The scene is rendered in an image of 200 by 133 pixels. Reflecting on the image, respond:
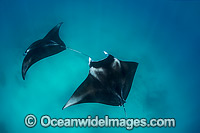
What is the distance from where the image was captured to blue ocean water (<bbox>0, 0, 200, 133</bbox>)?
324 inches

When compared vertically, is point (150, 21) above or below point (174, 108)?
above

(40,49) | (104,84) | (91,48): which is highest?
(91,48)

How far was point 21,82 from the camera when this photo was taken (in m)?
8.79

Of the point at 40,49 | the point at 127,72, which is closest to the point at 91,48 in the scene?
the point at 40,49

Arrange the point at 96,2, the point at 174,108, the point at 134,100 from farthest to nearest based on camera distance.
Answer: the point at 174,108 → the point at 134,100 → the point at 96,2

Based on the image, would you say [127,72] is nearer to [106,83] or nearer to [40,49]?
[106,83]

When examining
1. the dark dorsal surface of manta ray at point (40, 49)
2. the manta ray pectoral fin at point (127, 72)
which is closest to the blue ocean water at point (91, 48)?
the dark dorsal surface of manta ray at point (40, 49)

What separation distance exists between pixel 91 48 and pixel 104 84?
4.22 m

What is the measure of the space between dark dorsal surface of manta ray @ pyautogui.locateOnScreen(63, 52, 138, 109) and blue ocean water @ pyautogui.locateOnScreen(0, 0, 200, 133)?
3.75 metres

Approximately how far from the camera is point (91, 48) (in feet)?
27.8

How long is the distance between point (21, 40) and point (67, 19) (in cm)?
284

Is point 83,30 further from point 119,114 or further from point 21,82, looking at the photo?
point 119,114

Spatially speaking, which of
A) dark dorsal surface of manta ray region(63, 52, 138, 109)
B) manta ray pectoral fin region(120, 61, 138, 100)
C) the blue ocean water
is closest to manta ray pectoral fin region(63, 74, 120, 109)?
dark dorsal surface of manta ray region(63, 52, 138, 109)

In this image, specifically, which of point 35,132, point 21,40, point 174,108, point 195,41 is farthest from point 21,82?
point 195,41
